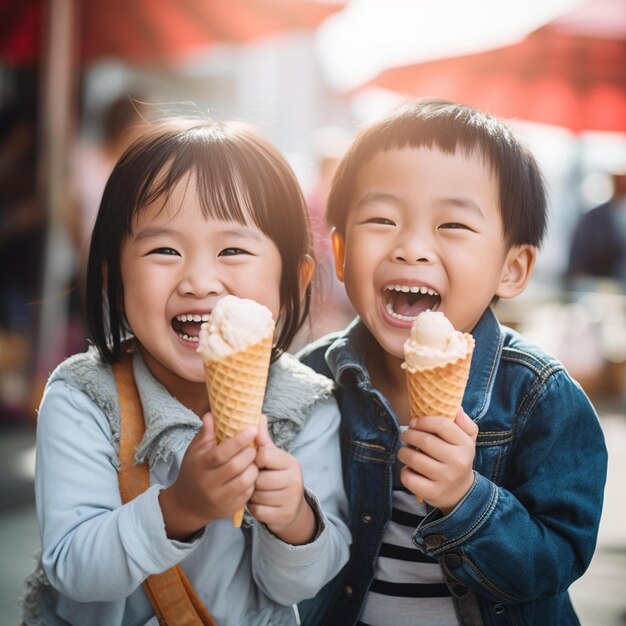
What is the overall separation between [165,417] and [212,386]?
10.7 inches

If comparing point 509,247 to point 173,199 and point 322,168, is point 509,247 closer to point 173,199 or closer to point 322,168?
point 173,199

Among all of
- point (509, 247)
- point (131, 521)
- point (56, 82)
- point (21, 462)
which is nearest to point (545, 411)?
point (509, 247)

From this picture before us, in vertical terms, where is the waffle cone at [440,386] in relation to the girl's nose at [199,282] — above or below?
below

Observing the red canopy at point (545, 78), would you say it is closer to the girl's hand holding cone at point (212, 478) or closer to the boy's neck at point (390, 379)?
the boy's neck at point (390, 379)

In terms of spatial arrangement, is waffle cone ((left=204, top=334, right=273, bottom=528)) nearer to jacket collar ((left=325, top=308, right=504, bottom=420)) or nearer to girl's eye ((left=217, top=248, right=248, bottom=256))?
girl's eye ((left=217, top=248, right=248, bottom=256))

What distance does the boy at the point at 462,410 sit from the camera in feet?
4.78

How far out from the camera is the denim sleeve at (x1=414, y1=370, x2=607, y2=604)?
142cm

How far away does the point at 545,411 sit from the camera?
60.3 inches

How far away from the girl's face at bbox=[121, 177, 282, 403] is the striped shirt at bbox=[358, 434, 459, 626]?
0.53 metres

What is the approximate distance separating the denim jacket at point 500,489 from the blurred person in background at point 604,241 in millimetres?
6401

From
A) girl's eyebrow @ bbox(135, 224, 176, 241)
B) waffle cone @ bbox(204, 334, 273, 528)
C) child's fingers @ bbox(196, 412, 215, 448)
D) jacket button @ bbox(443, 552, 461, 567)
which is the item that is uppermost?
girl's eyebrow @ bbox(135, 224, 176, 241)

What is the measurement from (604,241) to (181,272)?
6.97m

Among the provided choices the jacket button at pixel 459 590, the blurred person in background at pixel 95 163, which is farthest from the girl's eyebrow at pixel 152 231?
the blurred person in background at pixel 95 163

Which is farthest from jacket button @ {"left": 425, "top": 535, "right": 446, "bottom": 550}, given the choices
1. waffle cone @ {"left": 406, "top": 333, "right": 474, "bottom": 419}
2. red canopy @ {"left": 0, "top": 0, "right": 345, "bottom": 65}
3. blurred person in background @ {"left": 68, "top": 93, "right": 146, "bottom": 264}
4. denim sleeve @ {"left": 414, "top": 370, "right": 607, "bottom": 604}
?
red canopy @ {"left": 0, "top": 0, "right": 345, "bottom": 65}
